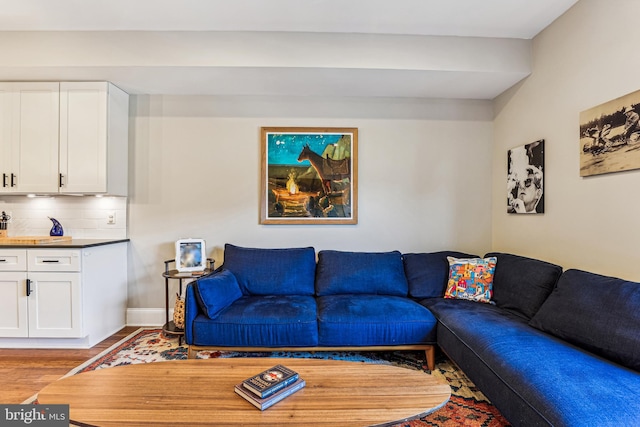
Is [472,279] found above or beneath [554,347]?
above

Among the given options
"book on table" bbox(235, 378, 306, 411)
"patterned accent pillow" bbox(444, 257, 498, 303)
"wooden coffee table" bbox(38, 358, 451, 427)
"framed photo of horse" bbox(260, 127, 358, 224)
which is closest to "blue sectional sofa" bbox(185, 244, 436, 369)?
"patterned accent pillow" bbox(444, 257, 498, 303)

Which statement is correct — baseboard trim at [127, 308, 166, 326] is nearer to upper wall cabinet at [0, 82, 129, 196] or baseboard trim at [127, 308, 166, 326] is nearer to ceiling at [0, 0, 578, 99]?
upper wall cabinet at [0, 82, 129, 196]

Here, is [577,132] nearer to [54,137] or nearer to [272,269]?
[272,269]

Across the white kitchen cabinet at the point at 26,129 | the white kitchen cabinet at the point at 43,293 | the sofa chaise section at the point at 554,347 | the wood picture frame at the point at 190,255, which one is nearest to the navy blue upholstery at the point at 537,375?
the sofa chaise section at the point at 554,347

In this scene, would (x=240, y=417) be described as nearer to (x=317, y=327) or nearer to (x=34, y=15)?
(x=317, y=327)

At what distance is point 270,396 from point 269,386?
40 mm

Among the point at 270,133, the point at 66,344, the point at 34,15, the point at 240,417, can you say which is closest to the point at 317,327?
the point at 240,417

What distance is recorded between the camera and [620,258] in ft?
6.63

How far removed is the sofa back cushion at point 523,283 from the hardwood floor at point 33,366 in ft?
10.8

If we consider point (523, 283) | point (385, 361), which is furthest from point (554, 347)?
point (385, 361)

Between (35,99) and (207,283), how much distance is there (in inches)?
93.1

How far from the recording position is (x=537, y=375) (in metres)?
1.45

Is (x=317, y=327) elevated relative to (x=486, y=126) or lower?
lower

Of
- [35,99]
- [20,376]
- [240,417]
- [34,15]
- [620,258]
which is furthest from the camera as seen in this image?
Result: [35,99]
